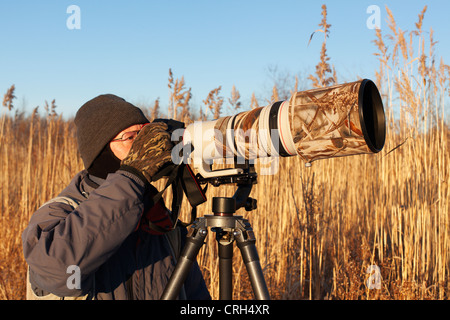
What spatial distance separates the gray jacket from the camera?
1000 millimetres

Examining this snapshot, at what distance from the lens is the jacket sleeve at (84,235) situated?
100 cm

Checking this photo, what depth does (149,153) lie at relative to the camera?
1.10m

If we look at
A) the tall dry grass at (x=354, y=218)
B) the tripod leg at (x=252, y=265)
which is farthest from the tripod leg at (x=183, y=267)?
the tall dry grass at (x=354, y=218)

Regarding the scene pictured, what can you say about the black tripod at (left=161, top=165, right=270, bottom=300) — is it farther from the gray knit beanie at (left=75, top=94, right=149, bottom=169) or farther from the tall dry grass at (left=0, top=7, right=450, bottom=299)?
the tall dry grass at (left=0, top=7, right=450, bottom=299)

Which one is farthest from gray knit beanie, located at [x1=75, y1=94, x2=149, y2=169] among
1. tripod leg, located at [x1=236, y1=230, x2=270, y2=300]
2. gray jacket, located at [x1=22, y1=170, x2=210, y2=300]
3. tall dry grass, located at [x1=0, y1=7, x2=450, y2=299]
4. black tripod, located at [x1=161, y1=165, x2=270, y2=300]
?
tall dry grass, located at [x1=0, y1=7, x2=450, y2=299]

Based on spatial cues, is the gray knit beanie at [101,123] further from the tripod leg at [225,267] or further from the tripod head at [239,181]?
the tripod leg at [225,267]

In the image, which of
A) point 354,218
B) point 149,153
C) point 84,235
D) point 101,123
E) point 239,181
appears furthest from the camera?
point 354,218

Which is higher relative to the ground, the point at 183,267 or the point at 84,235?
the point at 84,235

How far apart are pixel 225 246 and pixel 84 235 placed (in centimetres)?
40

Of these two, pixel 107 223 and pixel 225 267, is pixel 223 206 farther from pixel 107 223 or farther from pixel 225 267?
pixel 107 223

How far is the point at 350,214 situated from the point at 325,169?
0.60 meters

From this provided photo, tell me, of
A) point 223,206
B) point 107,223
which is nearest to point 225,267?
point 223,206

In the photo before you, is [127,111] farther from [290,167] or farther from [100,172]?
[290,167]
